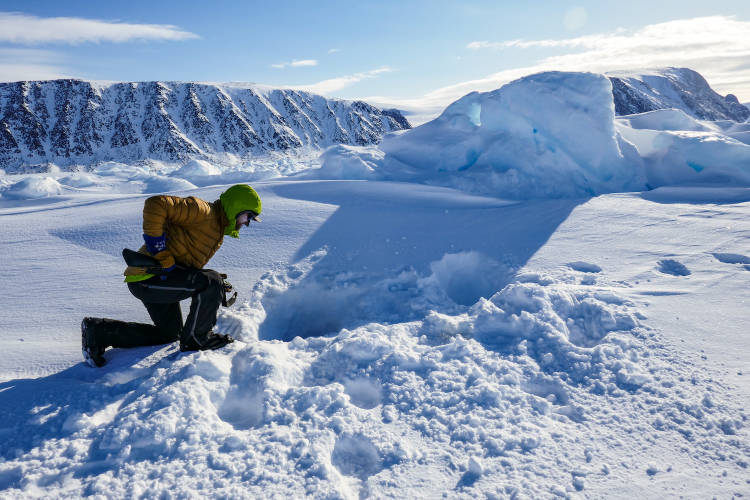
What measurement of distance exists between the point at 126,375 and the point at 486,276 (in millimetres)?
2895

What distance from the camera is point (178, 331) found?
280 cm

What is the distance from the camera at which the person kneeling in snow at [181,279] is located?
7.96 ft

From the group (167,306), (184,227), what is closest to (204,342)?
(167,306)

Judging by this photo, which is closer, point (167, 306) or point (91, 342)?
point (91, 342)

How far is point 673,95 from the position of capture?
316 feet

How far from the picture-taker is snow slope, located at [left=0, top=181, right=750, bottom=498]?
1.71 meters

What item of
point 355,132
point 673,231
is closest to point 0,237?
point 673,231

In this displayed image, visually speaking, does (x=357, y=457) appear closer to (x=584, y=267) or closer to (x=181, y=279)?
(x=181, y=279)

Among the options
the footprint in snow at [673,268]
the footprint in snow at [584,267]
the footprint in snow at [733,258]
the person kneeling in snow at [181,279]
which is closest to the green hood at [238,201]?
the person kneeling in snow at [181,279]

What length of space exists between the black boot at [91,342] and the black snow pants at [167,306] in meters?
0.04

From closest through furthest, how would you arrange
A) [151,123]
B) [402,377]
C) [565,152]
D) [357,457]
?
[357,457] < [402,377] < [565,152] < [151,123]

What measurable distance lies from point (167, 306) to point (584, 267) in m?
3.35

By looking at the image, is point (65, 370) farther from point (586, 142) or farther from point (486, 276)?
point (586, 142)

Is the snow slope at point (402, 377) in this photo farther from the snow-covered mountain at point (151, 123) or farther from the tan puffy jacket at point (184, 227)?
the snow-covered mountain at point (151, 123)
